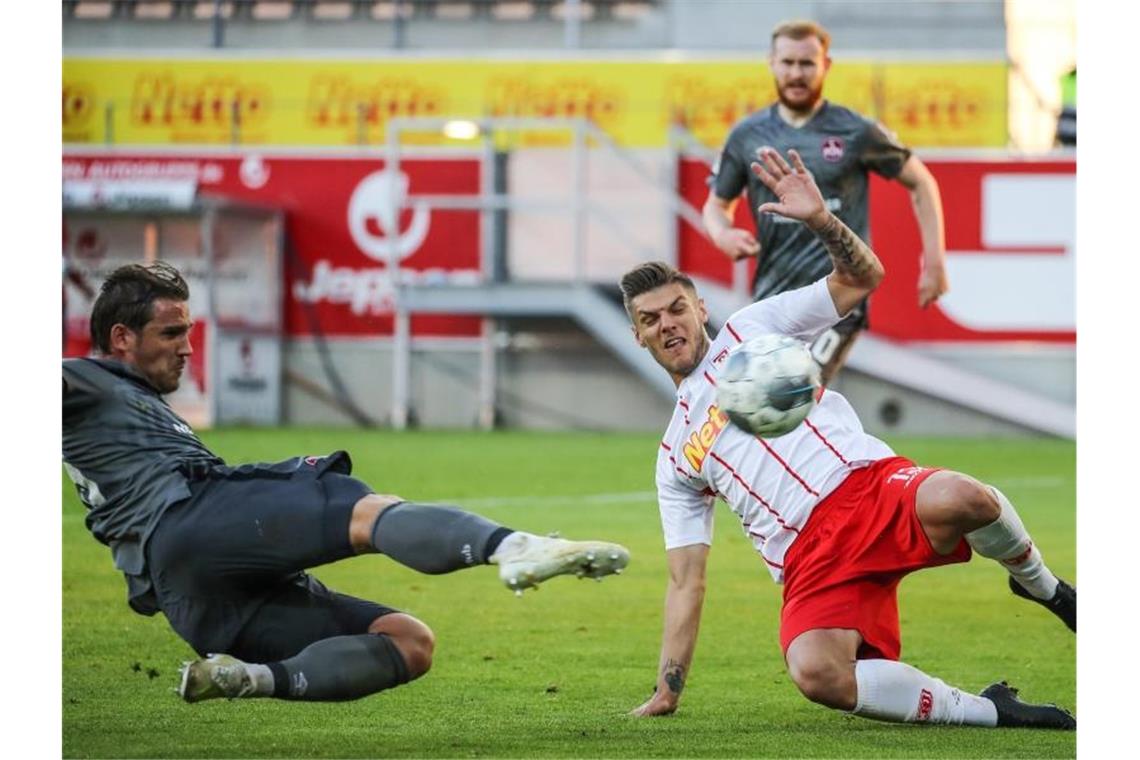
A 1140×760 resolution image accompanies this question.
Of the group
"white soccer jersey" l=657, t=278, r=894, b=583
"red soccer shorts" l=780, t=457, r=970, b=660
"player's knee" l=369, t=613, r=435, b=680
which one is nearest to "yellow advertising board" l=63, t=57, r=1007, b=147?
"white soccer jersey" l=657, t=278, r=894, b=583

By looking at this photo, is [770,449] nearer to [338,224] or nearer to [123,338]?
[123,338]

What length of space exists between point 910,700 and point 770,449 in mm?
768

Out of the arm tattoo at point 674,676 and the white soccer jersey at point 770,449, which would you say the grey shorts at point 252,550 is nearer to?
the arm tattoo at point 674,676

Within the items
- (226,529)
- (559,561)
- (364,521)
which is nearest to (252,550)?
(226,529)

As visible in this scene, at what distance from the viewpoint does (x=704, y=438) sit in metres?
5.62

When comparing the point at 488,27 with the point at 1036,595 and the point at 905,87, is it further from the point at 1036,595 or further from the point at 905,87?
the point at 1036,595

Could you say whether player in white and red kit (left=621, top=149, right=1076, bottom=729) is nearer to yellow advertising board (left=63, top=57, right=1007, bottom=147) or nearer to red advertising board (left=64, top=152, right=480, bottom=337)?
yellow advertising board (left=63, top=57, right=1007, bottom=147)

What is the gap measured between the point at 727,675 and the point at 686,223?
45.4ft

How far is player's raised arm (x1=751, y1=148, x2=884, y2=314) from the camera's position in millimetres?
5324

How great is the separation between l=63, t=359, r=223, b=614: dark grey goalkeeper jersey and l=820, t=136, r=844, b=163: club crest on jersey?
3462 millimetres

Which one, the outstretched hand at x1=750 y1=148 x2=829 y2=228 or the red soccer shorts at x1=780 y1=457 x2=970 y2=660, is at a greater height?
the outstretched hand at x1=750 y1=148 x2=829 y2=228

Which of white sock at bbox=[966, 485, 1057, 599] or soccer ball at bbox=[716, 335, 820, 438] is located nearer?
soccer ball at bbox=[716, 335, 820, 438]

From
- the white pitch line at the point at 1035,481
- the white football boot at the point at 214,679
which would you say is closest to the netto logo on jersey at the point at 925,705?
the white football boot at the point at 214,679
